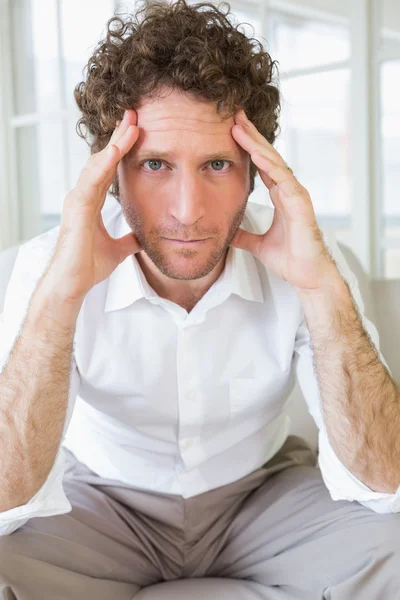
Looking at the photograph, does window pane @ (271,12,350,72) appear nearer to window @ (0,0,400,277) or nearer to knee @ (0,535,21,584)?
window @ (0,0,400,277)

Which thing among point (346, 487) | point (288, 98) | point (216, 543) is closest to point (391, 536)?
point (346, 487)

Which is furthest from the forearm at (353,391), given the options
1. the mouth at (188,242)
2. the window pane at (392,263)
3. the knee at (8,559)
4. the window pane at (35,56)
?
the window pane at (35,56)

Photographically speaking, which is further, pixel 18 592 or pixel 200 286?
pixel 200 286

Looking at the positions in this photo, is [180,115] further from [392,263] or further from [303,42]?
[303,42]

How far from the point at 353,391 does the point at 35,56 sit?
310 centimetres

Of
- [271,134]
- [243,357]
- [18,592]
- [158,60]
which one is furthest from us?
[271,134]

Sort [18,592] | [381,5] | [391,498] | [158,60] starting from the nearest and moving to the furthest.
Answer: [18,592] → [391,498] → [158,60] → [381,5]

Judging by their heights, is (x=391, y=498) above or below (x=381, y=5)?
below

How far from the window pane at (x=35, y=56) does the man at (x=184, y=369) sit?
226 centimetres

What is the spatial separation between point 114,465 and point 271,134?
2.96 feet

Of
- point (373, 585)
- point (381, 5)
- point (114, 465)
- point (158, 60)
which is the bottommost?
point (373, 585)

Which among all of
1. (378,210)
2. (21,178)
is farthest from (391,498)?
(21,178)

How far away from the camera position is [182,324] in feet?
4.99

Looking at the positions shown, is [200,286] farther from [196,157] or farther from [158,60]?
[158,60]
